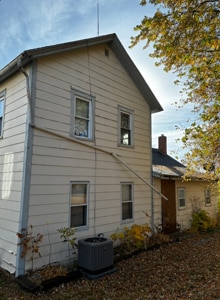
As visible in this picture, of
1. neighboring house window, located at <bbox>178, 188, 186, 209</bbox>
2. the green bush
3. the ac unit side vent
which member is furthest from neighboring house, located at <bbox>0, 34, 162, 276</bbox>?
the green bush

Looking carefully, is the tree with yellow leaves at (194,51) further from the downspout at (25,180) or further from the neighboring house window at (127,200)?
the downspout at (25,180)

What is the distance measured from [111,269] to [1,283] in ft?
9.01

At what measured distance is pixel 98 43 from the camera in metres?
8.20

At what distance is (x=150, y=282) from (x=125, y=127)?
18.4ft

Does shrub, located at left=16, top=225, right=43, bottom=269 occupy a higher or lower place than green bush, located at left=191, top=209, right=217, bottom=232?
higher

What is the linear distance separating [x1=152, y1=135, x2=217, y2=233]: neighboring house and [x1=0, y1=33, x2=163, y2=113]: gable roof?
3.26 metres

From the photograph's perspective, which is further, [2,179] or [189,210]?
[189,210]

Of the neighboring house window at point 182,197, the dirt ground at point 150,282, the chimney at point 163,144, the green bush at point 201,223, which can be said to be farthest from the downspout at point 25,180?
the chimney at point 163,144

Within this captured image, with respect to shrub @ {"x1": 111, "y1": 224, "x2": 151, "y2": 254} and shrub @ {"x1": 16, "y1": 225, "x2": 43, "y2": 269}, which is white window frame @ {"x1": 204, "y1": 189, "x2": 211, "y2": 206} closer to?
shrub @ {"x1": 111, "y1": 224, "x2": 151, "y2": 254}

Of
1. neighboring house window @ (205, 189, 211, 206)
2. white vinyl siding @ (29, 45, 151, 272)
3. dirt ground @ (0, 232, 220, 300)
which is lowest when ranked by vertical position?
dirt ground @ (0, 232, 220, 300)

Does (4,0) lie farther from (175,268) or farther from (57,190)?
(175,268)

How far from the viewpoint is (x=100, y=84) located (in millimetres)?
8211

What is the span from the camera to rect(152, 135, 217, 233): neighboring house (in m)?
10.3

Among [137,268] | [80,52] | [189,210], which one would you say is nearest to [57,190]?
[137,268]
